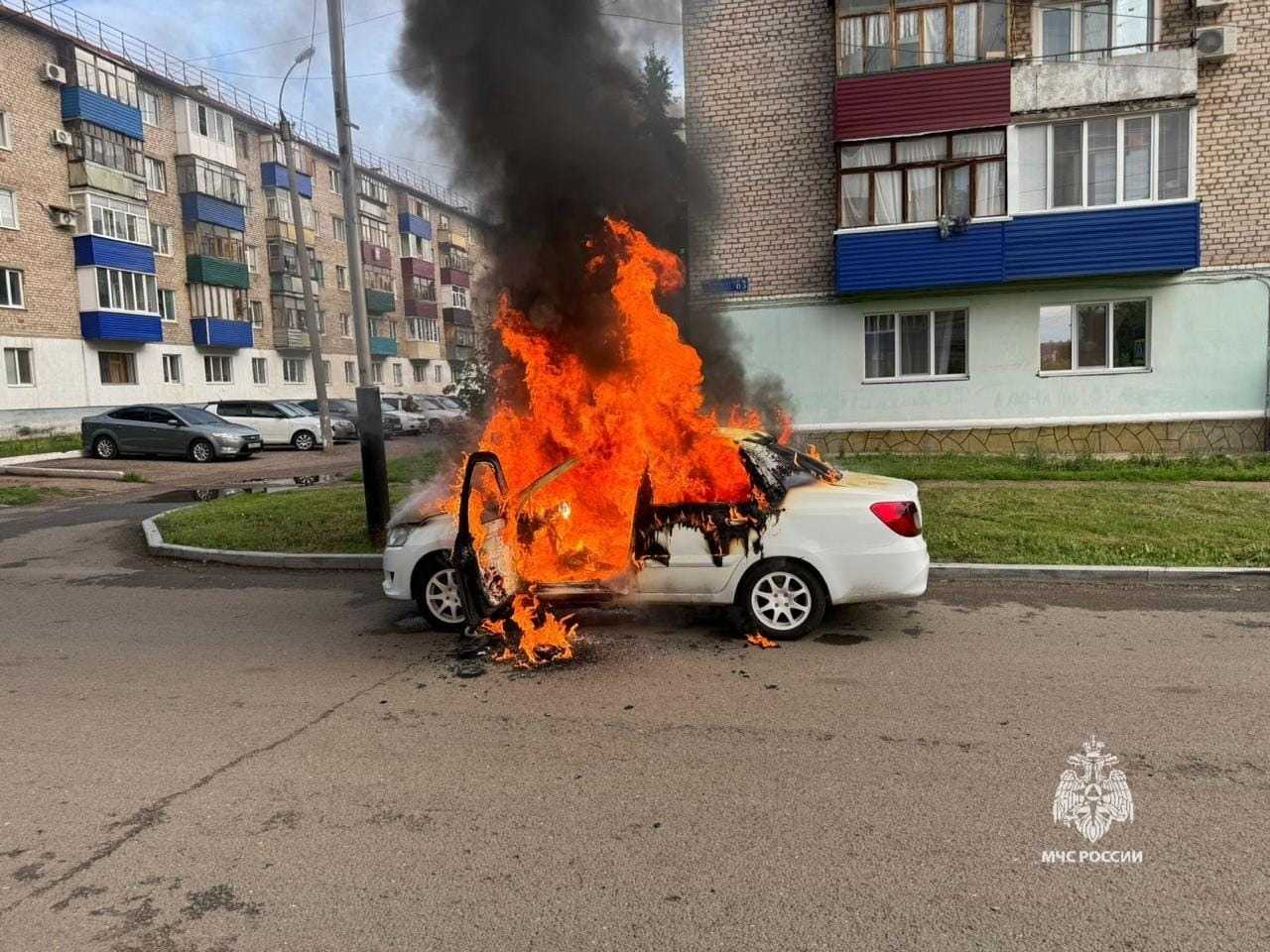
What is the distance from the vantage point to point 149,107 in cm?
3228

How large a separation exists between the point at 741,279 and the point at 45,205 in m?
24.4

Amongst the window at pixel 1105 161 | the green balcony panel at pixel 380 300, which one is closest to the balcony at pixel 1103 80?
the window at pixel 1105 161

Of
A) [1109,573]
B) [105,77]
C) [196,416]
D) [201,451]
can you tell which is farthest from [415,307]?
[1109,573]

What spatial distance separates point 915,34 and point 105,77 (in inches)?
1121

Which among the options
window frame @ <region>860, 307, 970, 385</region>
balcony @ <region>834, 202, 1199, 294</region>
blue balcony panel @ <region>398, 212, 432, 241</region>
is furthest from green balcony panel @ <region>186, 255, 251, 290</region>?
window frame @ <region>860, 307, 970, 385</region>

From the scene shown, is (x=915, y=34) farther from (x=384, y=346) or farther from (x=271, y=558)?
(x=384, y=346)

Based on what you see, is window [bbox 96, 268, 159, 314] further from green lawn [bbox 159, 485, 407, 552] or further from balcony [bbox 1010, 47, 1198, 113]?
balcony [bbox 1010, 47, 1198, 113]

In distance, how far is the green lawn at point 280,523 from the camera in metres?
9.30

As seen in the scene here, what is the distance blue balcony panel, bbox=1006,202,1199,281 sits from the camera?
13.7m

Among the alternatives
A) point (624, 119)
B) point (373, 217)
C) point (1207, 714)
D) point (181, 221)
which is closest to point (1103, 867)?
point (1207, 714)

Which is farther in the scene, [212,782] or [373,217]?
[373,217]

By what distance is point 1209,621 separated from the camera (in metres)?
5.81

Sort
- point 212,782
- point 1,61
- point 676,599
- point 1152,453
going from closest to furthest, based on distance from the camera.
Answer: point 212,782 < point 676,599 < point 1152,453 < point 1,61

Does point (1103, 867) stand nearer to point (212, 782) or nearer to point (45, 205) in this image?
point (212, 782)
